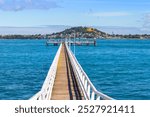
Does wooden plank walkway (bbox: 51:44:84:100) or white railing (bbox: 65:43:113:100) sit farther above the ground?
white railing (bbox: 65:43:113:100)

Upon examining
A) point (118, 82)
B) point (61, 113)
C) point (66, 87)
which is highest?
point (61, 113)

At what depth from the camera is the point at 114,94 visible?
31.6 meters

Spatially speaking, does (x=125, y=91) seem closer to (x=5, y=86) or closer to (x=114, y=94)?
(x=114, y=94)

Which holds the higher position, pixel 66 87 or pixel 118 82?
pixel 66 87

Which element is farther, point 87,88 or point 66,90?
point 66,90

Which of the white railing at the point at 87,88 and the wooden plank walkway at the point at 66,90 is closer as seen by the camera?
the white railing at the point at 87,88

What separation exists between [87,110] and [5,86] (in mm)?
28454

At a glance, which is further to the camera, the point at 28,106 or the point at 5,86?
the point at 5,86

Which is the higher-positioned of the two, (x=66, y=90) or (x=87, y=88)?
(x=87, y=88)

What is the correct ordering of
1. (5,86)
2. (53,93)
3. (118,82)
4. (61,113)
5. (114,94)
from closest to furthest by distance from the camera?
(61,113), (53,93), (114,94), (5,86), (118,82)

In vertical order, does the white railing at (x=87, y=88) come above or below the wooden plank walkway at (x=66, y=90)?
above

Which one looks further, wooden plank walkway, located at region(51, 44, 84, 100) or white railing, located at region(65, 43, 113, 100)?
wooden plank walkway, located at region(51, 44, 84, 100)

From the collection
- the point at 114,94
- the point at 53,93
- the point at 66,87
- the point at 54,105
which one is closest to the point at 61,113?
the point at 54,105

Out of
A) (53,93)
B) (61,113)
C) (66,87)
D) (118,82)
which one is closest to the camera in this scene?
(61,113)
